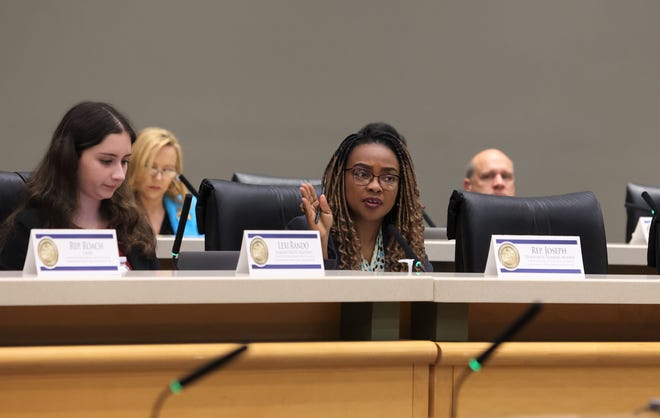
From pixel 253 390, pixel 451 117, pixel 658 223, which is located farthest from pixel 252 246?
pixel 451 117

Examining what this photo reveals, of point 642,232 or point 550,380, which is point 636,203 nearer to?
point 642,232

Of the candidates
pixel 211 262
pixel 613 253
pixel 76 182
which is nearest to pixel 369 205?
pixel 211 262

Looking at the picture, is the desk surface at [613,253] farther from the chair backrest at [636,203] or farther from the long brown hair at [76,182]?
the long brown hair at [76,182]

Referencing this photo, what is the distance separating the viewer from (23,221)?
104 inches

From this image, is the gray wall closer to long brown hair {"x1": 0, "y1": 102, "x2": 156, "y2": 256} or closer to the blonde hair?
the blonde hair

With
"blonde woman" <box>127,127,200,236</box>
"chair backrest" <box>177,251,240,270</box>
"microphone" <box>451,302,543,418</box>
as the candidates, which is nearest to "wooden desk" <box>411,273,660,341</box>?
"microphone" <box>451,302,543,418</box>

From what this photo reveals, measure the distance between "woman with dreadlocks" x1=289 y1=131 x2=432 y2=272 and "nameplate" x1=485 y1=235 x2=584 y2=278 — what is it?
80 cm

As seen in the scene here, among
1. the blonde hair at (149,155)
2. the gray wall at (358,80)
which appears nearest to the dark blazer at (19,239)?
the blonde hair at (149,155)

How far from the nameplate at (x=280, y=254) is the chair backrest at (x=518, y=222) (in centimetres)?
76

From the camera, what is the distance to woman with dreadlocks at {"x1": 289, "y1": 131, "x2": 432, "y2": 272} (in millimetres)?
2912

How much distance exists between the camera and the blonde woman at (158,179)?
4.35 meters

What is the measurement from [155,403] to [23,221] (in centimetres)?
112

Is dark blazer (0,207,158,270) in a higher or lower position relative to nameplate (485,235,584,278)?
lower

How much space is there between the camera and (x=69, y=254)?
1798 millimetres
